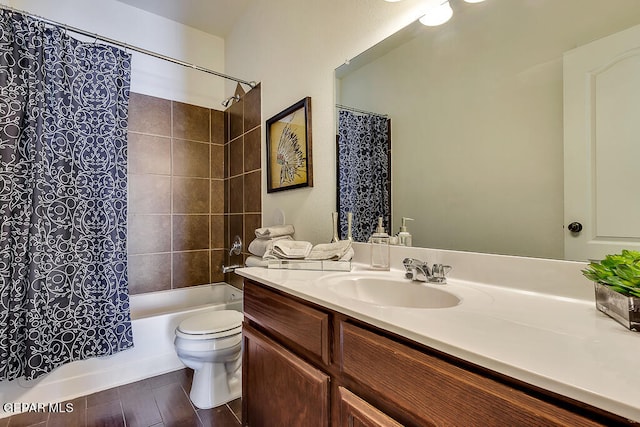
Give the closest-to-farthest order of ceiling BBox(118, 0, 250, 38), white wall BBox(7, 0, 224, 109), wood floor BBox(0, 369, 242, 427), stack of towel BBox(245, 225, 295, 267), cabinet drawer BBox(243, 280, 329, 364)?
1. cabinet drawer BBox(243, 280, 329, 364)
2. wood floor BBox(0, 369, 242, 427)
3. stack of towel BBox(245, 225, 295, 267)
4. white wall BBox(7, 0, 224, 109)
5. ceiling BBox(118, 0, 250, 38)

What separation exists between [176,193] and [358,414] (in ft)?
7.55

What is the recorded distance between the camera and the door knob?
807mm

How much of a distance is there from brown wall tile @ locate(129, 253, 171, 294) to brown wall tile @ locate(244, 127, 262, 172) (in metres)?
1.00

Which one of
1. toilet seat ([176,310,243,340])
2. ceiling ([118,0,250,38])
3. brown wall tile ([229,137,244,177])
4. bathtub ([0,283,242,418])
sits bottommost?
bathtub ([0,283,242,418])

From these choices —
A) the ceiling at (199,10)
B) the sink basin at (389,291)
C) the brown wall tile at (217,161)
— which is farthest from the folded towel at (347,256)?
the ceiling at (199,10)

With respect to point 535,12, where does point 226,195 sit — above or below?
below

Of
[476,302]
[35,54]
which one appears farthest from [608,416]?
[35,54]

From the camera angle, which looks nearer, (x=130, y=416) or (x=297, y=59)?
(x=130, y=416)

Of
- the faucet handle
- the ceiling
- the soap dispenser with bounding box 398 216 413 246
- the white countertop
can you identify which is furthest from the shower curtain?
the faucet handle

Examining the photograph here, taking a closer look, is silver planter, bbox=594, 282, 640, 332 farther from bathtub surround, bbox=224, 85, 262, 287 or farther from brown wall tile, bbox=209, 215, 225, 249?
brown wall tile, bbox=209, 215, 225, 249

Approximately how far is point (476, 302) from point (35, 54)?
246cm

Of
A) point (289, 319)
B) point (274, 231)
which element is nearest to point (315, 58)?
point (274, 231)

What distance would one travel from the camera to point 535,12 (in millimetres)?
886

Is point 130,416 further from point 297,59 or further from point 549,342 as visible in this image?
point 297,59
